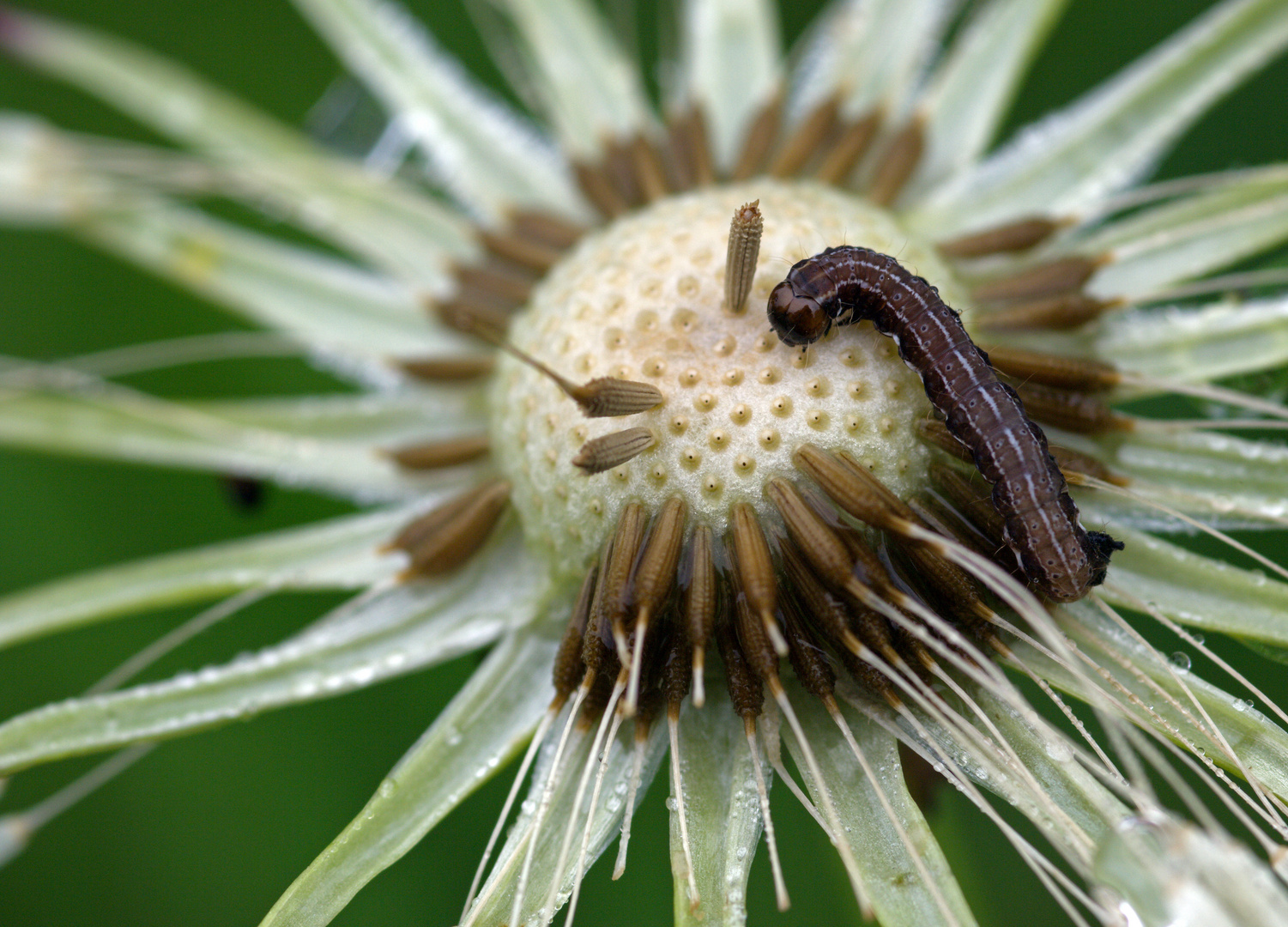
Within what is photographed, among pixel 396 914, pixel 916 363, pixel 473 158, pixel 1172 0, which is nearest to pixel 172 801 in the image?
pixel 396 914

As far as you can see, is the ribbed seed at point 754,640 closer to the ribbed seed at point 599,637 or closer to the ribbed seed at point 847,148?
the ribbed seed at point 599,637

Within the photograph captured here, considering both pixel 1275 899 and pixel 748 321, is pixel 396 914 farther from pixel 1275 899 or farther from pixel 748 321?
pixel 1275 899

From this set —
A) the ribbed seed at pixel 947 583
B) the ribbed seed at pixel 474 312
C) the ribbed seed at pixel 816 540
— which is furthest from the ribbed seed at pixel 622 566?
the ribbed seed at pixel 474 312

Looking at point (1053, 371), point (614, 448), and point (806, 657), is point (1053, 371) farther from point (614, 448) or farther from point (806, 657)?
point (614, 448)

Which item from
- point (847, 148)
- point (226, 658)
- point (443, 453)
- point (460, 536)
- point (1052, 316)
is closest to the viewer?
point (1052, 316)

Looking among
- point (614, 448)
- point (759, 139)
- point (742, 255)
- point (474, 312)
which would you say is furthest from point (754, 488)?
point (759, 139)

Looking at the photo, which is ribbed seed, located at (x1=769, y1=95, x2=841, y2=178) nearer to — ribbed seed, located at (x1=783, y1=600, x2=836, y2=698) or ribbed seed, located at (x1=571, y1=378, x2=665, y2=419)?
ribbed seed, located at (x1=571, y1=378, x2=665, y2=419)
